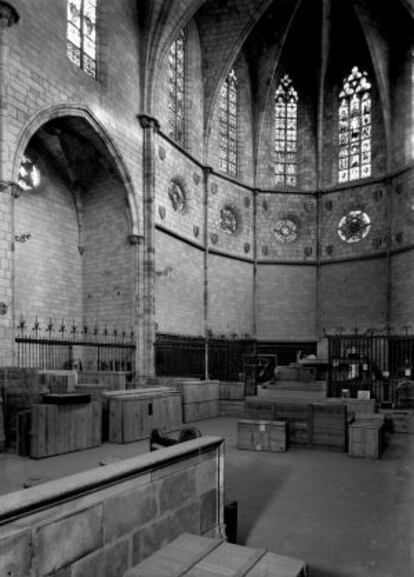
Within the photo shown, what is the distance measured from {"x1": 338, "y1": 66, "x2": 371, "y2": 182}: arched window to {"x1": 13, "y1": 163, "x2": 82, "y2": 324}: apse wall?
13843 millimetres

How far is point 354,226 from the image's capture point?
2383 centimetres

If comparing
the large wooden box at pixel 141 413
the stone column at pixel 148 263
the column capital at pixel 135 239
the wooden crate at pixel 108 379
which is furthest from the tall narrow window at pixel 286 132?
the large wooden box at pixel 141 413

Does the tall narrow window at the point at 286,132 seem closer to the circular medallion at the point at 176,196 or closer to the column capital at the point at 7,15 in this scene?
the circular medallion at the point at 176,196

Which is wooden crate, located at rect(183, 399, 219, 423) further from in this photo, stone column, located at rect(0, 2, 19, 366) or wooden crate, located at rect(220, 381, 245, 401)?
stone column, located at rect(0, 2, 19, 366)

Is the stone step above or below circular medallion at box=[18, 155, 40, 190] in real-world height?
below

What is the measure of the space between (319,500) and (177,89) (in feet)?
58.7

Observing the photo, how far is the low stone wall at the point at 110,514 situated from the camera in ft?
8.94

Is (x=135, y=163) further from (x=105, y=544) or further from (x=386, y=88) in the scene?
(x=105, y=544)

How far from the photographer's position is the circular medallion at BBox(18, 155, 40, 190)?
15846 millimetres

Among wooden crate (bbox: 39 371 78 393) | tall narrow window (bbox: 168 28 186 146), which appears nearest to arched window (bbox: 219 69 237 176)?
tall narrow window (bbox: 168 28 186 146)

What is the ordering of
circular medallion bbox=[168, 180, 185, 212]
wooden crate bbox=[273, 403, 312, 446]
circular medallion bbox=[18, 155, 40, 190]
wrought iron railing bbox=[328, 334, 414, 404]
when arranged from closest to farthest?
wooden crate bbox=[273, 403, 312, 446] < wrought iron railing bbox=[328, 334, 414, 404] < circular medallion bbox=[18, 155, 40, 190] < circular medallion bbox=[168, 180, 185, 212]

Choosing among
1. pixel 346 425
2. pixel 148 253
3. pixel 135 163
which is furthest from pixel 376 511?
pixel 135 163

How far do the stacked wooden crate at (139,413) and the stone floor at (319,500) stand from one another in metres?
0.35

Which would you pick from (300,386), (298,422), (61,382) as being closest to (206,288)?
(300,386)
